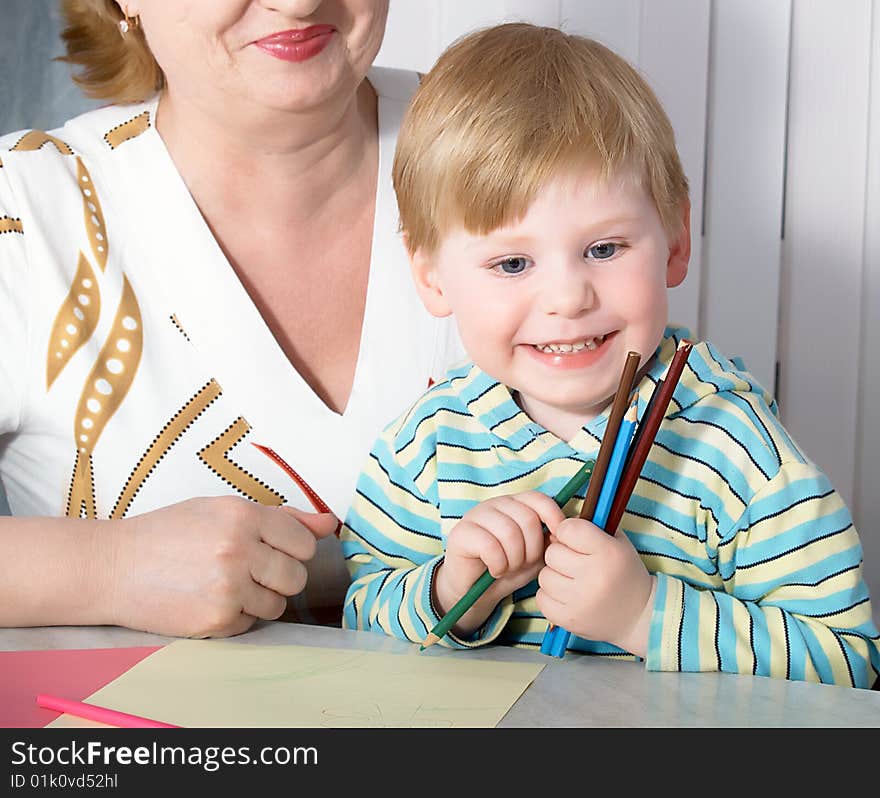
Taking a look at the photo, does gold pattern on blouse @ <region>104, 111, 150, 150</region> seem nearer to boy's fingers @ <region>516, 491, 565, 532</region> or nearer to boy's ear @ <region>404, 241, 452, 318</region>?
boy's ear @ <region>404, 241, 452, 318</region>

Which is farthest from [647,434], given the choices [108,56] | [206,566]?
[108,56]

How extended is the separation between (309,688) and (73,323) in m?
0.54

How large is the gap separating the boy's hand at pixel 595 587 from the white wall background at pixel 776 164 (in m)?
1.05

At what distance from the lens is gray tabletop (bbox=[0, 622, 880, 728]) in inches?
31.2

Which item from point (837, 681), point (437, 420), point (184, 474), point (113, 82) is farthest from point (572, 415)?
point (113, 82)

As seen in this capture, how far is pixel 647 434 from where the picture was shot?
0.87 meters

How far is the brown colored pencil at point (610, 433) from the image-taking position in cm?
87

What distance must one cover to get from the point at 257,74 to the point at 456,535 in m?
0.51

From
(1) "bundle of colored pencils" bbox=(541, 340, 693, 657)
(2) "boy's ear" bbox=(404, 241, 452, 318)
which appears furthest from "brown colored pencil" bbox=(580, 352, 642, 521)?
(2) "boy's ear" bbox=(404, 241, 452, 318)

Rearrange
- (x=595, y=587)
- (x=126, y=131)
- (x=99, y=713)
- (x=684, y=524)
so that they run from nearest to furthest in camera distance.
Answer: (x=99, y=713), (x=595, y=587), (x=684, y=524), (x=126, y=131)

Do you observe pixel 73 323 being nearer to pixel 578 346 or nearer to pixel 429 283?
pixel 429 283

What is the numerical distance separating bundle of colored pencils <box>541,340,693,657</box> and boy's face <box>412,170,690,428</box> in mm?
78

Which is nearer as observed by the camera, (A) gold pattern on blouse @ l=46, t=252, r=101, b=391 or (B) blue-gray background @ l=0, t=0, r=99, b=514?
(A) gold pattern on blouse @ l=46, t=252, r=101, b=391
